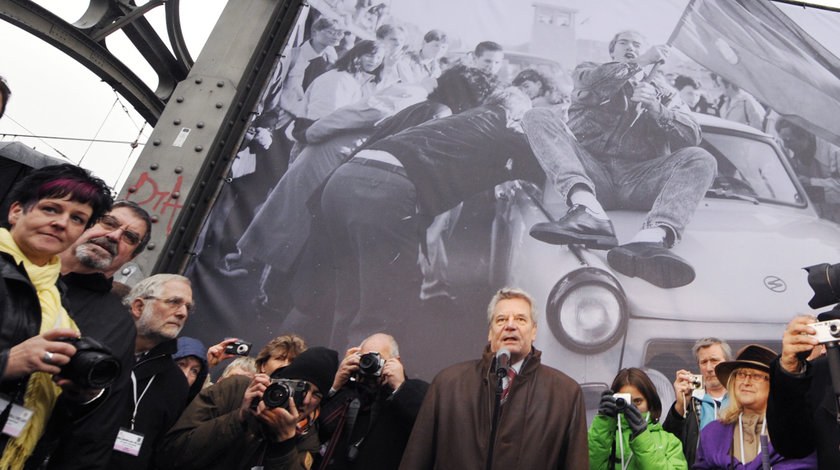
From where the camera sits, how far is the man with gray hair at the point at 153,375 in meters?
2.07

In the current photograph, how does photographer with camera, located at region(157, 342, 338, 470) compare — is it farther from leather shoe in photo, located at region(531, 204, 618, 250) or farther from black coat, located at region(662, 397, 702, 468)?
leather shoe in photo, located at region(531, 204, 618, 250)

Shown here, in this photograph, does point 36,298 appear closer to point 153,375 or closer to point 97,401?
point 97,401

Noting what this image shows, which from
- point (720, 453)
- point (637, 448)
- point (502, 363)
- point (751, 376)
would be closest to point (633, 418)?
point (637, 448)

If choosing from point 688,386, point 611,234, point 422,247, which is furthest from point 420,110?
point 688,386

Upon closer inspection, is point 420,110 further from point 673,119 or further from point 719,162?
point 719,162

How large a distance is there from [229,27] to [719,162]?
5328mm

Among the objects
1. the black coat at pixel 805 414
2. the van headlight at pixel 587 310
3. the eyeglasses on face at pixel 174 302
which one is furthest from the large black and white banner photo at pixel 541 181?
the black coat at pixel 805 414

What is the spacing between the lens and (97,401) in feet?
5.37

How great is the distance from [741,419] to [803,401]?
0.68m

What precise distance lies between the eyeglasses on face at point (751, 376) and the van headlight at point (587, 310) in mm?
1795

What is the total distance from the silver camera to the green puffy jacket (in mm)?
1000

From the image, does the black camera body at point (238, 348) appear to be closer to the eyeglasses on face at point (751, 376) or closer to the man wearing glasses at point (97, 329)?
the man wearing glasses at point (97, 329)

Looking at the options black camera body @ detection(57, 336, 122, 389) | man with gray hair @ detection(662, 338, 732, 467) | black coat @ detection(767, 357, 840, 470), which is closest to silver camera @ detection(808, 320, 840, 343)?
black coat @ detection(767, 357, 840, 470)

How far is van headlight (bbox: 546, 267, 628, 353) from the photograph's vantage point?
13.7ft
